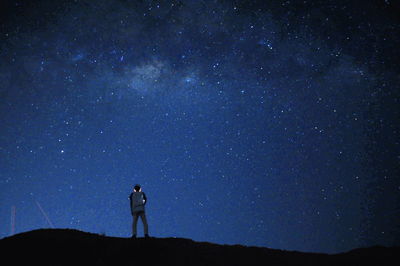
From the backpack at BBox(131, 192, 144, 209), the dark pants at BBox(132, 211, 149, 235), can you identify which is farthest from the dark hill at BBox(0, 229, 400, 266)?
the backpack at BBox(131, 192, 144, 209)

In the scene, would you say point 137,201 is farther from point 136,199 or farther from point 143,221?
point 143,221

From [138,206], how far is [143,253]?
160 cm

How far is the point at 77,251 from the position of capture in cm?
1019

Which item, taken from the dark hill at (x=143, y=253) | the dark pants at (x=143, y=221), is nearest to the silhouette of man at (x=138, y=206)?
the dark pants at (x=143, y=221)

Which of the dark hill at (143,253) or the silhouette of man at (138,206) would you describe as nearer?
the dark hill at (143,253)

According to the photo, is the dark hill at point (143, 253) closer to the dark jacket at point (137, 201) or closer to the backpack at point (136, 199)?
the dark jacket at point (137, 201)

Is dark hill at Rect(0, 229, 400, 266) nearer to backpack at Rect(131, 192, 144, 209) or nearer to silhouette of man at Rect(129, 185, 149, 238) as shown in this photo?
silhouette of man at Rect(129, 185, 149, 238)

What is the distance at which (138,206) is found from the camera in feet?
36.1

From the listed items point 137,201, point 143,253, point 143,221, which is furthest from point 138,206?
point 143,253

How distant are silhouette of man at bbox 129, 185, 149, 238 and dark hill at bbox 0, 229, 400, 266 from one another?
0.41 metres

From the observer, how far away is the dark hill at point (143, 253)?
9.77 m

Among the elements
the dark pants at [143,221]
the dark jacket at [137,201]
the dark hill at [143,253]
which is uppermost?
the dark jacket at [137,201]

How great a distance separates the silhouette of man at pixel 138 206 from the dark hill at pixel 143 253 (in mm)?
406

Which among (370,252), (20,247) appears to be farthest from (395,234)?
(20,247)
